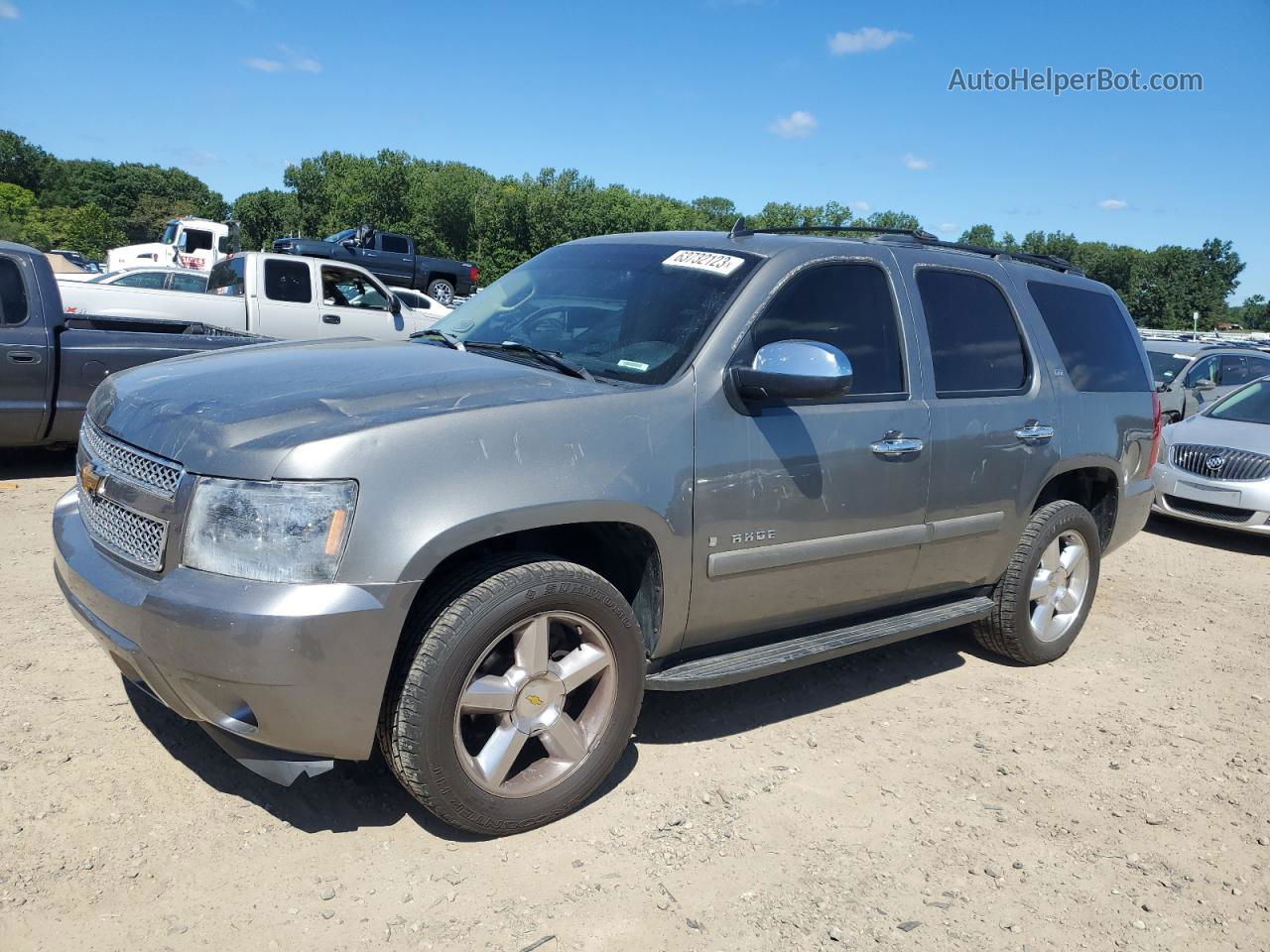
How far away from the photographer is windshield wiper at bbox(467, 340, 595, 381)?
133 inches

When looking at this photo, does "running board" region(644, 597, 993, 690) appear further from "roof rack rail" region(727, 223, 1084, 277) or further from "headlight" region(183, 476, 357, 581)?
"roof rack rail" region(727, 223, 1084, 277)

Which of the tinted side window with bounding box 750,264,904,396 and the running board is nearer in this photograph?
the running board

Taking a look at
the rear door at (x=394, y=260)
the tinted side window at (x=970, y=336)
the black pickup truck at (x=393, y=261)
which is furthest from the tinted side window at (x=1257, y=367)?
the rear door at (x=394, y=260)

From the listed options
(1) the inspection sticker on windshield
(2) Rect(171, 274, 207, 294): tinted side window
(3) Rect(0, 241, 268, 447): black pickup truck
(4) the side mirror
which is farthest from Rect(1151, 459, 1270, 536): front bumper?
(2) Rect(171, 274, 207, 294): tinted side window

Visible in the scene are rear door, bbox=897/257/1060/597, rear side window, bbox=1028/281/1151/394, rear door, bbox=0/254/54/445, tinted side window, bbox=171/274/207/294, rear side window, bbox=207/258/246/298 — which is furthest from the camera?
tinted side window, bbox=171/274/207/294

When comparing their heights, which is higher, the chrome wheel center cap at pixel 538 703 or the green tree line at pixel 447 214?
the green tree line at pixel 447 214

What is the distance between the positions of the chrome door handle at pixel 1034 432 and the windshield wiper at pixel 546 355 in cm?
211

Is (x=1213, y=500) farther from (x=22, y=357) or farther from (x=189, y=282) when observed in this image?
(x=189, y=282)

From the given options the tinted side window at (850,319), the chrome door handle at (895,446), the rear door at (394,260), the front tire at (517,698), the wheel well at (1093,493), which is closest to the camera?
the front tire at (517,698)

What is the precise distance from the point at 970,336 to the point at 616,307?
165 cm

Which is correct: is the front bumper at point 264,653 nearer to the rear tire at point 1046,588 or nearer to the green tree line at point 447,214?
the rear tire at point 1046,588

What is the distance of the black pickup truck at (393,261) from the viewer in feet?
82.6

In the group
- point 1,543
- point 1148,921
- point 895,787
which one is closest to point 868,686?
point 895,787

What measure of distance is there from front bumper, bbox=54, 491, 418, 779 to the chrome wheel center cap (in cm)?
46
